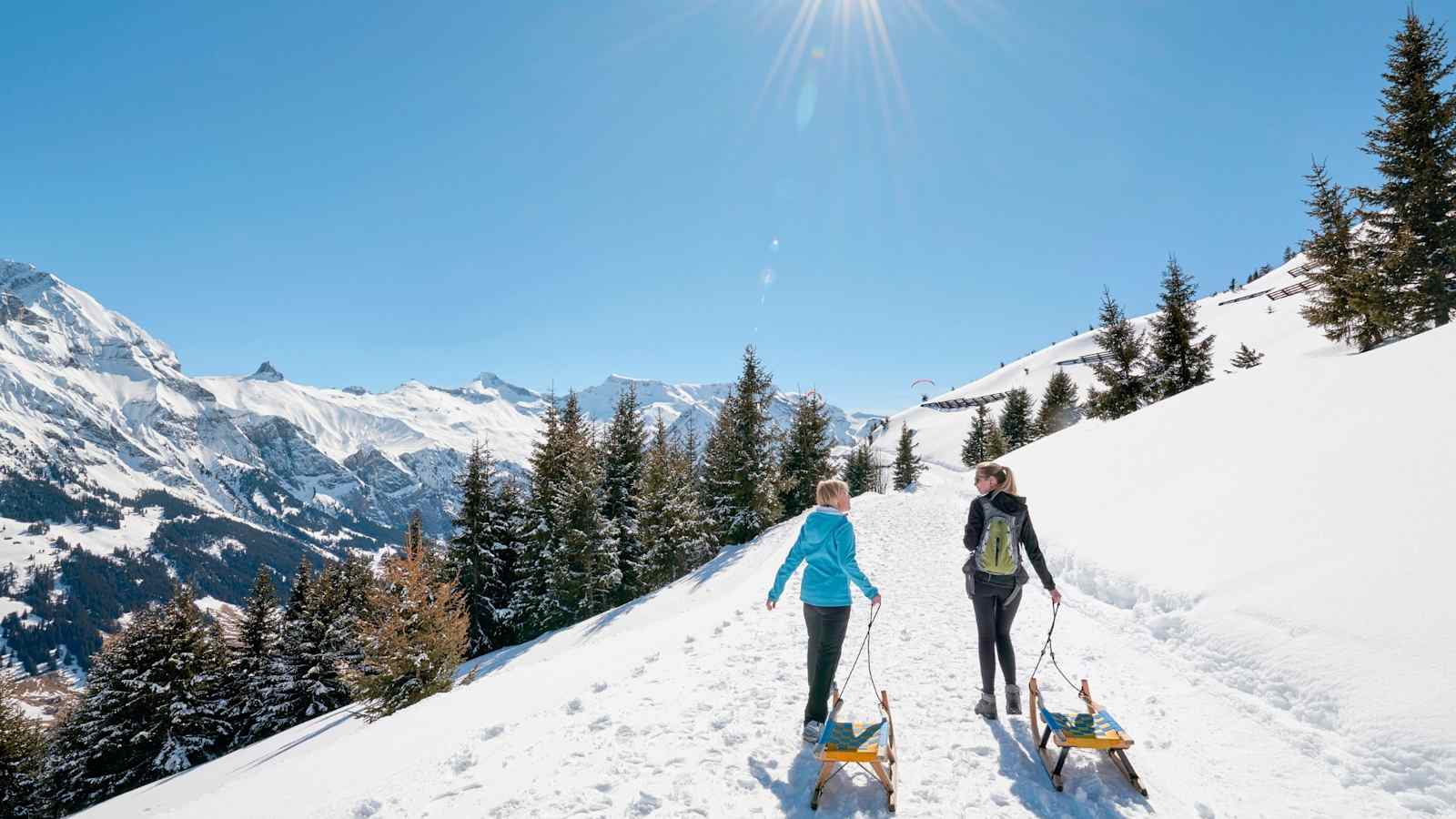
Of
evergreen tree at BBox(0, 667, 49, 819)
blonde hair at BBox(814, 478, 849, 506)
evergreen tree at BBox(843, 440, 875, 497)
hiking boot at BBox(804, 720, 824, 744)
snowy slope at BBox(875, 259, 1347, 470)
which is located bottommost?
evergreen tree at BBox(0, 667, 49, 819)

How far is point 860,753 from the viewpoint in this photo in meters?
4.81

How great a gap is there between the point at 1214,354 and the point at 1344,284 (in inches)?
2909

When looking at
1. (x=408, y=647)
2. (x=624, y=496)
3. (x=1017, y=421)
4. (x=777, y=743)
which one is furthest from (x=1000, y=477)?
(x=1017, y=421)

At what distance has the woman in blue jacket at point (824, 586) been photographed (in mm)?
5773

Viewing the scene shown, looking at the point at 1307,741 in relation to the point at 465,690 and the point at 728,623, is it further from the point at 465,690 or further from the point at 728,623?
the point at 465,690

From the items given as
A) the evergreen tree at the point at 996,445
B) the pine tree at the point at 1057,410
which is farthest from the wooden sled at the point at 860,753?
the pine tree at the point at 1057,410

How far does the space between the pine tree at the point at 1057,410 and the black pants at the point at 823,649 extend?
60408 millimetres

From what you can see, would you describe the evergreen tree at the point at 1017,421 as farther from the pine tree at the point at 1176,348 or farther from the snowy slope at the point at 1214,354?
the pine tree at the point at 1176,348

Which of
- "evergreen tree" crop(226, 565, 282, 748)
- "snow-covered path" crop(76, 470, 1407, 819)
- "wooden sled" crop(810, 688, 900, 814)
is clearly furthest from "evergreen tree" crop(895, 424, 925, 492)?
"wooden sled" crop(810, 688, 900, 814)

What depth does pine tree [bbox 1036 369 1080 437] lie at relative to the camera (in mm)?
58156

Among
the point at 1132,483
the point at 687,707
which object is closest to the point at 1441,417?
the point at 1132,483

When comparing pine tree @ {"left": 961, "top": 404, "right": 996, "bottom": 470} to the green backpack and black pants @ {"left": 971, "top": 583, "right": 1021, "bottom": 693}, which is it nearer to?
black pants @ {"left": 971, "top": 583, "right": 1021, "bottom": 693}

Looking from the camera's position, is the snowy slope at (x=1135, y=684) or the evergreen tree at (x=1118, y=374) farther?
the evergreen tree at (x=1118, y=374)

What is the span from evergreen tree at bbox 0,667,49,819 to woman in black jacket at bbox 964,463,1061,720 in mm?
42083
